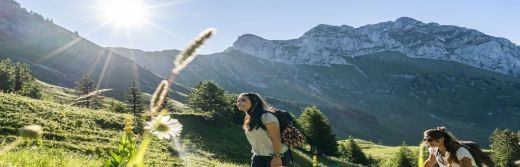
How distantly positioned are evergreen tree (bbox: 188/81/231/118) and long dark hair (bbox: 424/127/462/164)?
149 feet

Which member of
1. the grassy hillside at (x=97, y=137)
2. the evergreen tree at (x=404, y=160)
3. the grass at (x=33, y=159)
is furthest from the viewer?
the evergreen tree at (x=404, y=160)

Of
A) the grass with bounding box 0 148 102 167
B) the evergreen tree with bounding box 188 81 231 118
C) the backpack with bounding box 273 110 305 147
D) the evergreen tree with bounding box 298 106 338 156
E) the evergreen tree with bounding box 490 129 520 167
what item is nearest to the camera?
the grass with bounding box 0 148 102 167

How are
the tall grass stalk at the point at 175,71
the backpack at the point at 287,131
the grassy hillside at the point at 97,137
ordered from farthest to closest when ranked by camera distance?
the grassy hillside at the point at 97,137, the backpack at the point at 287,131, the tall grass stalk at the point at 175,71

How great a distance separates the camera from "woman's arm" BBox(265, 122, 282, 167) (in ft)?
25.9

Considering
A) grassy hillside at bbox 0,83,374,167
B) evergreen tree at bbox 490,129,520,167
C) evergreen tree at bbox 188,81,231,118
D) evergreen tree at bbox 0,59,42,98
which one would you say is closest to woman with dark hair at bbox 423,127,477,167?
grassy hillside at bbox 0,83,374,167

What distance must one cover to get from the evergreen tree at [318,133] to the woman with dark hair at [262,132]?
53.0m

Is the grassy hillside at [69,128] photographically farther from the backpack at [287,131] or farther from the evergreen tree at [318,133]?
the evergreen tree at [318,133]

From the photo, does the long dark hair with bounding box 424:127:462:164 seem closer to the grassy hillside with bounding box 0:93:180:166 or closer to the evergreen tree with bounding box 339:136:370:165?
the grassy hillside with bounding box 0:93:180:166

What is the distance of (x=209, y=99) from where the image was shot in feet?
181

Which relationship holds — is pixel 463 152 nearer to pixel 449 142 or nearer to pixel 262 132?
pixel 449 142

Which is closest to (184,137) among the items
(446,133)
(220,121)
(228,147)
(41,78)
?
(228,147)

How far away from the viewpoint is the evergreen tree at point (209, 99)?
5416cm

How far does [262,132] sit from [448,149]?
10.6 ft

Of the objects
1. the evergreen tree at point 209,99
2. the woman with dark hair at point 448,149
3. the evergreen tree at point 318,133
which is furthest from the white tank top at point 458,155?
the evergreen tree at point 318,133
